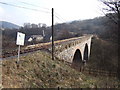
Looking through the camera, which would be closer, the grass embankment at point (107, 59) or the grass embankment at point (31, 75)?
the grass embankment at point (31, 75)

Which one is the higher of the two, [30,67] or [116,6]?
[116,6]

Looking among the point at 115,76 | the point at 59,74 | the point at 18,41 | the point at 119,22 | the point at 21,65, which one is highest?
the point at 119,22

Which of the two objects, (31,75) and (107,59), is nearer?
(31,75)

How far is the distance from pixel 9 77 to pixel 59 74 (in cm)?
439

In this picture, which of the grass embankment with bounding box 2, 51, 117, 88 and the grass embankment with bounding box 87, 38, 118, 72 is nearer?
the grass embankment with bounding box 2, 51, 117, 88

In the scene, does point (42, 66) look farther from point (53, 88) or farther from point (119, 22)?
point (119, 22)

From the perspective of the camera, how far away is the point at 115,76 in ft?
63.3

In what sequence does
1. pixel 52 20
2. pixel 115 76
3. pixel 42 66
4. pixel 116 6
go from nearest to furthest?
pixel 42 66 → pixel 116 6 → pixel 52 20 → pixel 115 76

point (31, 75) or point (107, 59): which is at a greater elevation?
point (31, 75)

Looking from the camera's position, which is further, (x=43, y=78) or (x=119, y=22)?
(x=119, y=22)

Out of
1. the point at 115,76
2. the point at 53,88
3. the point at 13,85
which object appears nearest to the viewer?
the point at 13,85

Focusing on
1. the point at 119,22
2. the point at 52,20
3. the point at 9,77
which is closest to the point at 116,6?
the point at 119,22

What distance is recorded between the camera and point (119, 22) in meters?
12.8

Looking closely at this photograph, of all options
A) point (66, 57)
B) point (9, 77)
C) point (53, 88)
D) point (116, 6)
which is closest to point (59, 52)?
point (66, 57)
